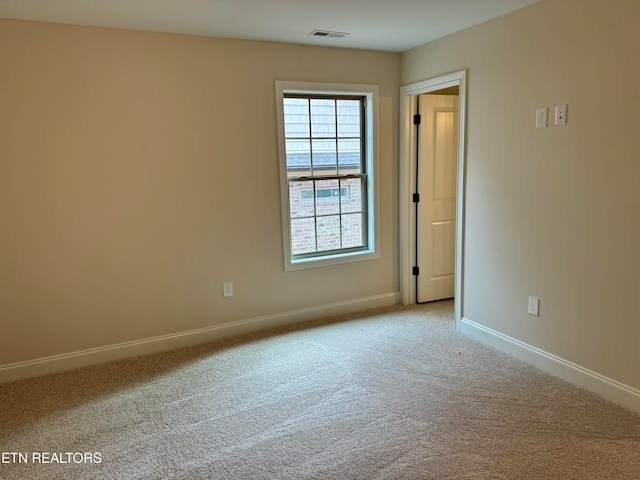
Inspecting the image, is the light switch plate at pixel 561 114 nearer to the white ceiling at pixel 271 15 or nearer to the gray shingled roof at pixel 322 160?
the white ceiling at pixel 271 15

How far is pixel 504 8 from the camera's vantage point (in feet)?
9.36

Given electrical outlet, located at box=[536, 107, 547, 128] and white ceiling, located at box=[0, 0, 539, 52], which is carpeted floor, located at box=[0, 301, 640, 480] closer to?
electrical outlet, located at box=[536, 107, 547, 128]

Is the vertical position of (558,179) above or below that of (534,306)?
above

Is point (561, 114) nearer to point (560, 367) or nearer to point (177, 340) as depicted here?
point (560, 367)

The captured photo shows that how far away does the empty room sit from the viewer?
2.34m

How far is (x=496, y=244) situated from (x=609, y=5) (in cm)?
159

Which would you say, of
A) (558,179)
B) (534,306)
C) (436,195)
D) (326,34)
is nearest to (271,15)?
(326,34)

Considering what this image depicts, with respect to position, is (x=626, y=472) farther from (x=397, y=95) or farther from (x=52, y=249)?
(x=52, y=249)

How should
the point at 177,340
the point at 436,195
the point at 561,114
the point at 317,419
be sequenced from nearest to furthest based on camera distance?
the point at 317,419
the point at 561,114
the point at 177,340
the point at 436,195

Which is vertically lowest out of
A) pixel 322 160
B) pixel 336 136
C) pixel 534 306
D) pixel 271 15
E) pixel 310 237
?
pixel 534 306

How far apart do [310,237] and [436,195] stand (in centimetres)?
131

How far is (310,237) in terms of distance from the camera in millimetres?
4012

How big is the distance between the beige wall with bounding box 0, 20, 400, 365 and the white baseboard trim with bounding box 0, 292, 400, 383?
0.19 feet

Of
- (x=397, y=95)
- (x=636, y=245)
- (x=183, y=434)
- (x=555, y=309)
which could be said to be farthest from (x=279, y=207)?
(x=636, y=245)
